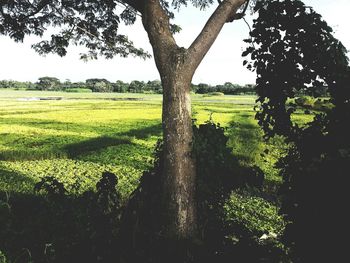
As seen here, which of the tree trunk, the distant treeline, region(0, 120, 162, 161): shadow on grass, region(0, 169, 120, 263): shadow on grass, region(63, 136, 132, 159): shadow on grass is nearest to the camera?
region(0, 169, 120, 263): shadow on grass

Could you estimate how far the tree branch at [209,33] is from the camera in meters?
4.91

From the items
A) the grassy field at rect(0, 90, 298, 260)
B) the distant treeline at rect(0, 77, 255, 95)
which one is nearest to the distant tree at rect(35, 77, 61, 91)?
the distant treeline at rect(0, 77, 255, 95)

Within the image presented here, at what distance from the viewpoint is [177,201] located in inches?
192

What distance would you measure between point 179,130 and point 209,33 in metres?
1.49

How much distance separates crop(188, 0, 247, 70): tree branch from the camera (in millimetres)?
4914

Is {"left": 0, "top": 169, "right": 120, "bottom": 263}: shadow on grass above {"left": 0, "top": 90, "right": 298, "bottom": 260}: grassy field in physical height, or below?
above

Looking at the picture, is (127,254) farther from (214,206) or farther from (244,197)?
(244,197)

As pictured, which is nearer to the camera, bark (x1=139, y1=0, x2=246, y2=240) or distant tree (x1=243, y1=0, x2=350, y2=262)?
distant tree (x1=243, y1=0, x2=350, y2=262)

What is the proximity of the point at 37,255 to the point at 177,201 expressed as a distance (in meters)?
2.22

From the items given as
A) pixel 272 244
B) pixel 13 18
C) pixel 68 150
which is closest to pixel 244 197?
pixel 272 244

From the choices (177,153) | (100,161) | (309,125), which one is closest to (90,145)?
(100,161)

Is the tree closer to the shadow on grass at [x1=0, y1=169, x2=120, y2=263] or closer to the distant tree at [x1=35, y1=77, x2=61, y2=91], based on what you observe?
the shadow on grass at [x1=0, y1=169, x2=120, y2=263]

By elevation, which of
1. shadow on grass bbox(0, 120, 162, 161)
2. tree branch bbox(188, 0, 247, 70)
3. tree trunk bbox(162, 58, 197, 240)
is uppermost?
tree branch bbox(188, 0, 247, 70)

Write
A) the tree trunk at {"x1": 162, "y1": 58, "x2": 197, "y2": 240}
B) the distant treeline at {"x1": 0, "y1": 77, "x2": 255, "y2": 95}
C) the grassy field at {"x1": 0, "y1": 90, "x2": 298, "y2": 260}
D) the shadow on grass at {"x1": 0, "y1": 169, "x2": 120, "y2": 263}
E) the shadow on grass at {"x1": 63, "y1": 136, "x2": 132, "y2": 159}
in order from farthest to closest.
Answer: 1. the distant treeline at {"x1": 0, "y1": 77, "x2": 255, "y2": 95}
2. the shadow on grass at {"x1": 63, "y1": 136, "x2": 132, "y2": 159}
3. the grassy field at {"x1": 0, "y1": 90, "x2": 298, "y2": 260}
4. the tree trunk at {"x1": 162, "y1": 58, "x2": 197, "y2": 240}
5. the shadow on grass at {"x1": 0, "y1": 169, "x2": 120, "y2": 263}
